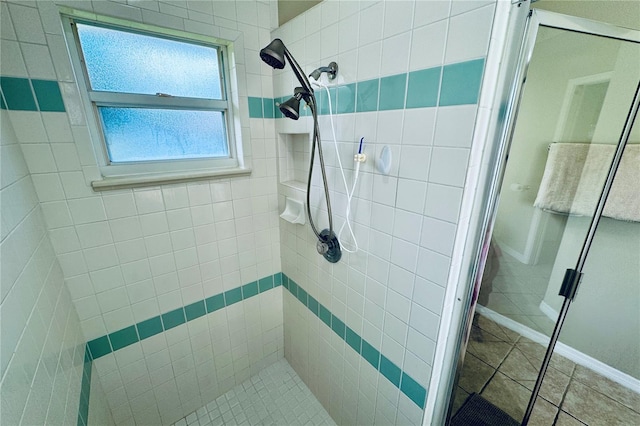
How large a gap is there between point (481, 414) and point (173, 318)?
1.80 m

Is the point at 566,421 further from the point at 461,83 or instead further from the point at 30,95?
the point at 30,95

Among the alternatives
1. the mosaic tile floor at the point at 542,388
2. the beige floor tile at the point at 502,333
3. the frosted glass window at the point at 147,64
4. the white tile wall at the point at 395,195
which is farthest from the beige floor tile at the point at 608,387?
the frosted glass window at the point at 147,64

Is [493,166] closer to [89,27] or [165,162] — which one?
[165,162]

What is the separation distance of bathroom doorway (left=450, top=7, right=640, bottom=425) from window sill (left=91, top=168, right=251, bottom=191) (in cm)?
140

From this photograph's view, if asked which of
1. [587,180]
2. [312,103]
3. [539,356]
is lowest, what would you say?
[539,356]

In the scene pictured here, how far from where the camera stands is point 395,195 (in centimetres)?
92

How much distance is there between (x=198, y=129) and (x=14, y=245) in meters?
0.91

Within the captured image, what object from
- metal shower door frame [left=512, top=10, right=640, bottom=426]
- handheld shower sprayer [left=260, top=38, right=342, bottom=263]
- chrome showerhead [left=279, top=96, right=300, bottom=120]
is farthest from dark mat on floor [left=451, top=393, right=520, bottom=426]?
chrome showerhead [left=279, top=96, right=300, bottom=120]

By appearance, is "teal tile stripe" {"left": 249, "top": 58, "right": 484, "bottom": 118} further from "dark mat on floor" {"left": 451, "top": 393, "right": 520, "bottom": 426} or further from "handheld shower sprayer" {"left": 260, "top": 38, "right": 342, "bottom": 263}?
"dark mat on floor" {"left": 451, "top": 393, "right": 520, "bottom": 426}

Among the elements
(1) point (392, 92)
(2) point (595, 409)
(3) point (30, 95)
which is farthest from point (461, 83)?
(2) point (595, 409)

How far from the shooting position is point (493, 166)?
752 millimetres

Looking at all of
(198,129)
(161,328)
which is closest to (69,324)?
(161,328)

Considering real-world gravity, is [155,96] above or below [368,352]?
above

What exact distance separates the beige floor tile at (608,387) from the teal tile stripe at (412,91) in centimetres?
213
